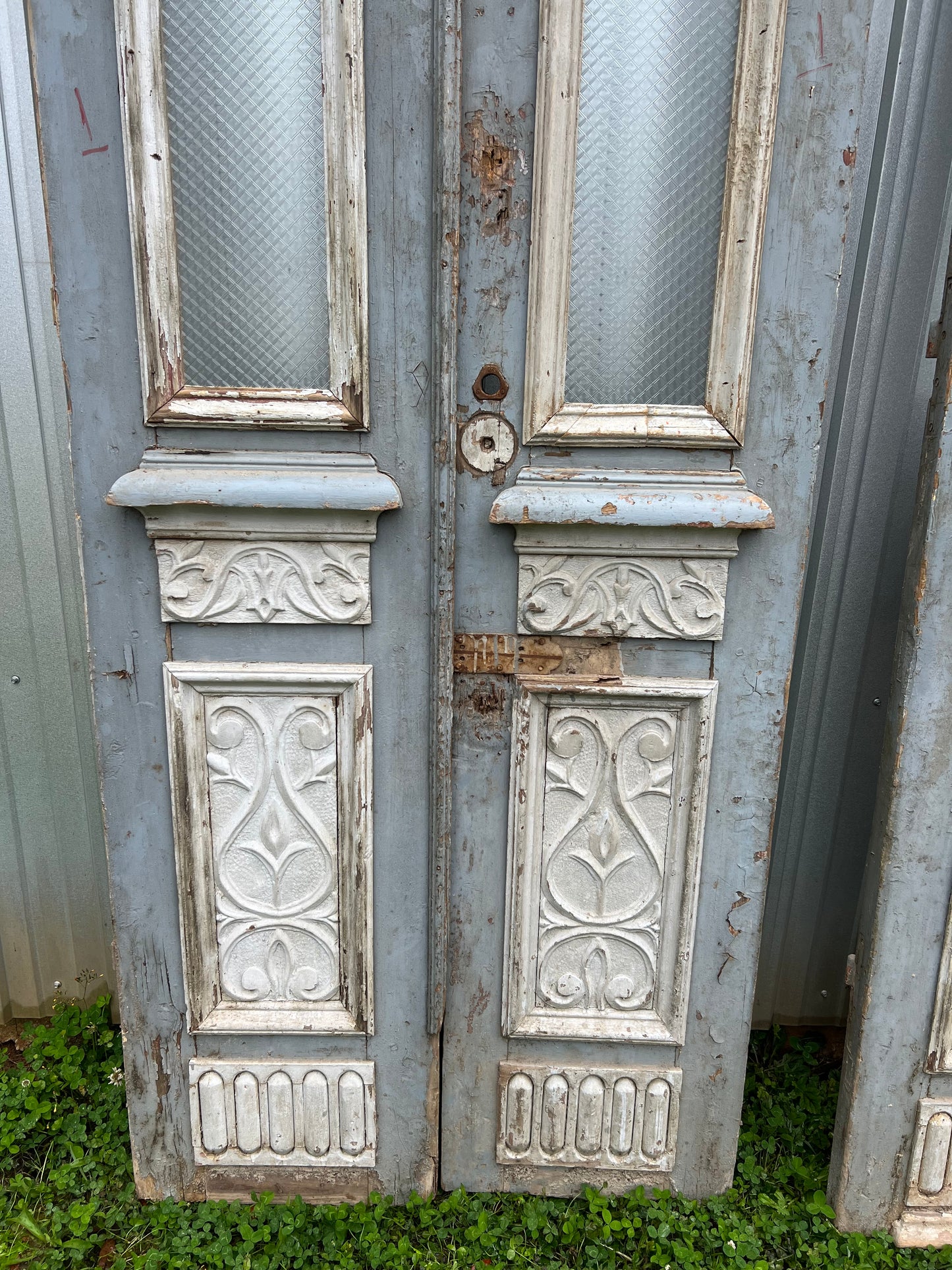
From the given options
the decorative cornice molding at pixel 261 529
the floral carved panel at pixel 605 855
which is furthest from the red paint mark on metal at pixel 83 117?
the floral carved panel at pixel 605 855

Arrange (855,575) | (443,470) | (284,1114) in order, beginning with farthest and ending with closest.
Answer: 1. (855,575)
2. (284,1114)
3. (443,470)

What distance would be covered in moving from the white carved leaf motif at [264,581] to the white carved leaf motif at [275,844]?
17 centimetres

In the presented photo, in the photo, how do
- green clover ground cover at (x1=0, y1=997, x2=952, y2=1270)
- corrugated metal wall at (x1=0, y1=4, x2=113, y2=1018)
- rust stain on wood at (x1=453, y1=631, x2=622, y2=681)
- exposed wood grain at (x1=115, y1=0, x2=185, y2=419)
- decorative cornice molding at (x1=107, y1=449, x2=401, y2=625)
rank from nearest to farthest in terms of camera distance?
exposed wood grain at (x1=115, y1=0, x2=185, y2=419) → decorative cornice molding at (x1=107, y1=449, x2=401, y2=625) → rust stain on wood at (x1=453, y1=631, x2=622, y2=681) → green clover ground cover at (x1=0, y1=997, x2=952, y2=1270) → corrugated metal wall at (x1=0, y1=4, x2=113, y2=1018)

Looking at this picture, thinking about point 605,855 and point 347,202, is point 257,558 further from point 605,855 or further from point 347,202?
point 605,855

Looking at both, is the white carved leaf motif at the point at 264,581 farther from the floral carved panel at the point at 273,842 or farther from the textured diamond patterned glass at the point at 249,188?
the textured diamond patterned glass at the point at 249,188

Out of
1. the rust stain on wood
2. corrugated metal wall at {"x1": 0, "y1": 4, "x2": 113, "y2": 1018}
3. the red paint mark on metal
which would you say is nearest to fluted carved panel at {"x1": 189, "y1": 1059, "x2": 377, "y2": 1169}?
corrugated metal wall at {"x1": 0, "y1": 4, "x2": 113, "y2": 1018}

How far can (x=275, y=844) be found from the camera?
153cm

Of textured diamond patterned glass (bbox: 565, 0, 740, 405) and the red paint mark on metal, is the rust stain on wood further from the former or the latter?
the red paint mark on metal


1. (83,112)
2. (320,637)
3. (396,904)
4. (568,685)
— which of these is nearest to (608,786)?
(568,685)

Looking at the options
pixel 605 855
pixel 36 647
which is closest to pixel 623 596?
pixel 605 855

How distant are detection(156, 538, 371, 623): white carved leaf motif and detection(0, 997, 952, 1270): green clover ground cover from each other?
1.21 metres

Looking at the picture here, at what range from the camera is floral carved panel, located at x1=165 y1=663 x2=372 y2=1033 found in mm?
1461

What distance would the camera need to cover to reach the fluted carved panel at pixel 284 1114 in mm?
1624

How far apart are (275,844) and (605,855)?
2.04 ft
